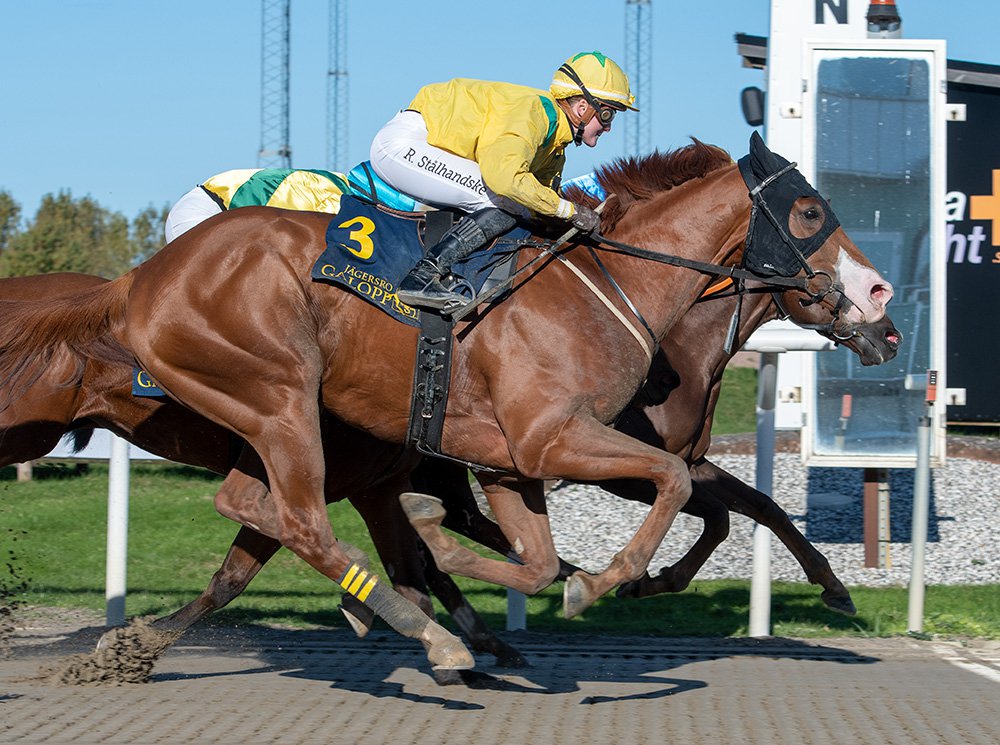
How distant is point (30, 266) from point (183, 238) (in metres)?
12.3

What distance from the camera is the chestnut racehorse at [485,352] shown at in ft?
15.6

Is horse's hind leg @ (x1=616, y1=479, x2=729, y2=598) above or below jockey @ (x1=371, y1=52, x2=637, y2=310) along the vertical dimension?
below

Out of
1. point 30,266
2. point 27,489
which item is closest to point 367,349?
point 27,489

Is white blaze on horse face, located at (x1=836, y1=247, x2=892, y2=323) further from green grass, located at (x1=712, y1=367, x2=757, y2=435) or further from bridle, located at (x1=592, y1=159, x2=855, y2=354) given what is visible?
green grass, located at (x1=712, y1=367, x2=757, y2=435)

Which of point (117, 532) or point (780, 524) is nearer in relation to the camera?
point (780, 524)

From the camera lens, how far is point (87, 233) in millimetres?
24578

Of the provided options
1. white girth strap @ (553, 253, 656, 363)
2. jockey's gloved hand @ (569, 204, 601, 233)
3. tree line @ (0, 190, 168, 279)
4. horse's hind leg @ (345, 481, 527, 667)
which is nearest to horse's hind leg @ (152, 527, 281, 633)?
horse's hind leg @ (345, 481, 527, 667)

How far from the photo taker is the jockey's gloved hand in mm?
4965

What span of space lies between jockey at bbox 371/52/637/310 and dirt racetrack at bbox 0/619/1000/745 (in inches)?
60.0

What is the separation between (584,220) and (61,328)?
2.14m

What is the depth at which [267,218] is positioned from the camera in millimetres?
5109

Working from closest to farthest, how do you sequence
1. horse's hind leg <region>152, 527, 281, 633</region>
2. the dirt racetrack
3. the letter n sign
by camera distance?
the dirt racetrack < horse's hind leg <region>152, 527, 281, 633</region> < the letter n sign

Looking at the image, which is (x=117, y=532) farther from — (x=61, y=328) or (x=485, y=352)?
(x=485, y=352)

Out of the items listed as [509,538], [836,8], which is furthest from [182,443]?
[836,8]
